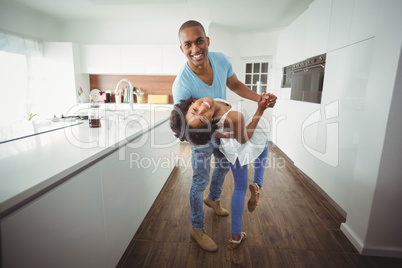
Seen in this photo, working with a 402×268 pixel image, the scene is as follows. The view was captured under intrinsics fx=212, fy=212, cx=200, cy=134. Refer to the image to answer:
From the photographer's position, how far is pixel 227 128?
1.22 m

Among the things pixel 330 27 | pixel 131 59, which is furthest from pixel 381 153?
pixel 131 59

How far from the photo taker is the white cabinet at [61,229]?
1.94 ft

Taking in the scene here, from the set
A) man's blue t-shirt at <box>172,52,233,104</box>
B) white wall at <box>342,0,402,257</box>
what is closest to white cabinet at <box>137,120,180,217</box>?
man's blue t-shirt at <box>172,52,233,104</box>

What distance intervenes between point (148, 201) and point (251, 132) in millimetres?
1061

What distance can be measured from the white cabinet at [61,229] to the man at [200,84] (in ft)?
2.13

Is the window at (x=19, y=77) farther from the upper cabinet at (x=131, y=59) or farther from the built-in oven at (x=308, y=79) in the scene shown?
the built-in oven at (x=308, y=79)

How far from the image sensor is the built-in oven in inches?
94.3

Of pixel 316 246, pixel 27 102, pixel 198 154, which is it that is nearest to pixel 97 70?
pixel 27 102

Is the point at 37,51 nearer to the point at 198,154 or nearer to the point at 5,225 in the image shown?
the point at 198,154

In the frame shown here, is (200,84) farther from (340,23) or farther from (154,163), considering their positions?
(340,23)

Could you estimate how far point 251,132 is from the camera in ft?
4.05

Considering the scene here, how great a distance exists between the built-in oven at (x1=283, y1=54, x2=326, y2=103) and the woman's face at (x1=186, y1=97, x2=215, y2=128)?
72.2 inches

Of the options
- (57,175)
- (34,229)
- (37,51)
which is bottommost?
(34,229)

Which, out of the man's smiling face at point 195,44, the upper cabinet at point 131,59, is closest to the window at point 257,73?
the upper cabinet at point 131,59
